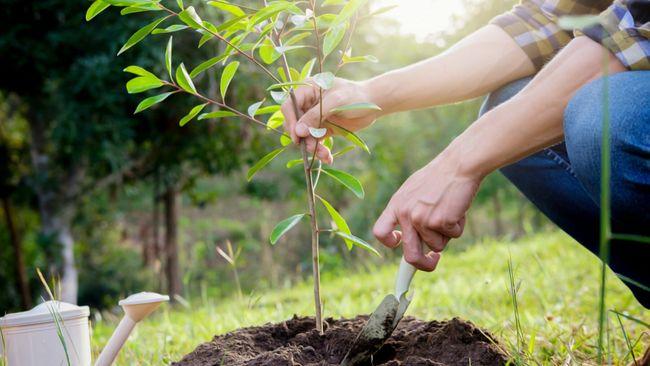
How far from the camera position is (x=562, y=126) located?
1.20 m

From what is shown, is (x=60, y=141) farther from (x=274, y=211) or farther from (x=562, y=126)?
(x=274, y=211)

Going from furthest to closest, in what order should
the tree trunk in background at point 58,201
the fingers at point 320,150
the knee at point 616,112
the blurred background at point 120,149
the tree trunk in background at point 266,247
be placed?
the tree trunk in background at point 266,247 → the tree trunk in background at point 58,201 → the blurred background at point 120,149 → the fingers at point 320,150 → the knee at point 616,112

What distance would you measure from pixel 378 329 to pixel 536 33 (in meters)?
0.92

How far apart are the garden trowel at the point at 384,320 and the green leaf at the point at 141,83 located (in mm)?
662

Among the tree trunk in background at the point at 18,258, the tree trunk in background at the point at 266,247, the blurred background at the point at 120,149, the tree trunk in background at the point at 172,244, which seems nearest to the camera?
the blurred background at the point at 120,149

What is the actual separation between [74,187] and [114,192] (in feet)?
5.45

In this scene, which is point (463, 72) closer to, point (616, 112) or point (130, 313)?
point (616, 112)

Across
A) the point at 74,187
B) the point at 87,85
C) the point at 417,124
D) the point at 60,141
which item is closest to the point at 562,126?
the point at 87,85

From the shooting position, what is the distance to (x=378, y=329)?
4.09ft

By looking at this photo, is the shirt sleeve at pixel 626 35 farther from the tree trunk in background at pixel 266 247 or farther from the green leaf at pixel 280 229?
the tree trunk in background at pixel 266 247

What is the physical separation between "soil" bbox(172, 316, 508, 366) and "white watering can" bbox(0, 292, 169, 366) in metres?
0.15

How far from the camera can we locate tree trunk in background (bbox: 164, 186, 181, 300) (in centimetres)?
867

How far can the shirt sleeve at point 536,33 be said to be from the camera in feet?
5.39

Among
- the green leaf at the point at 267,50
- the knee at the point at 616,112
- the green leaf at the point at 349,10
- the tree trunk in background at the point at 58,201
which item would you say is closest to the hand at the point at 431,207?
the knee at the point at 616,112
